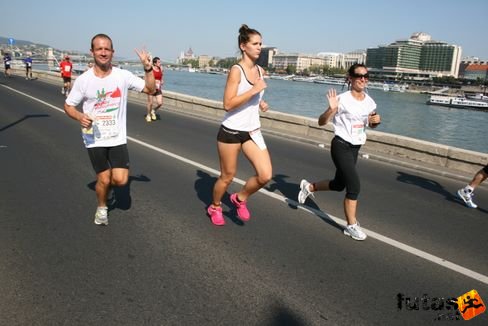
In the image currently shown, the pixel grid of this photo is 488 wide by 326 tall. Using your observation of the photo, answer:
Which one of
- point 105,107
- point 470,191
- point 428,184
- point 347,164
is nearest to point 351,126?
point 347,164

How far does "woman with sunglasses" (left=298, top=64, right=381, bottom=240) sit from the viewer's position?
14.8 ft

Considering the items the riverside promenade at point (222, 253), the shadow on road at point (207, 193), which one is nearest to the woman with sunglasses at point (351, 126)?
the riverside promenade at point (222, 253)

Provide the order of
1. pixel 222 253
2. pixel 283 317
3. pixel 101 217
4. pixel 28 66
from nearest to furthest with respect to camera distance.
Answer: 1. pixel 283 317
2. pixel 222 253
3. pixel 101 217
4. pixel 28 66

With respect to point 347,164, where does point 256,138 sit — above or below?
above

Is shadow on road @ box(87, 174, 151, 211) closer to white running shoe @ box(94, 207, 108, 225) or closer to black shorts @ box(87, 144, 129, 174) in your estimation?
white running shoe @ box(94, 207, 108, 225)

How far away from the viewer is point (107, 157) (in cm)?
434

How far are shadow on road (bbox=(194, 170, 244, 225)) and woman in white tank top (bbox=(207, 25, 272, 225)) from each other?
518 mm

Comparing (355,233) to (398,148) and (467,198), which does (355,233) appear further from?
(398,148)

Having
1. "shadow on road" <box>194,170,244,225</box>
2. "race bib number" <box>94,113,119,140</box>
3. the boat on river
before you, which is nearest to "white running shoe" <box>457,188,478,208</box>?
"shadow on road" <box>194,170,244,225</box>

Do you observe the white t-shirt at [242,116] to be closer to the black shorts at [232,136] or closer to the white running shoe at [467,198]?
the black shorts at [232,136]

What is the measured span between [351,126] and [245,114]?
1.30 m

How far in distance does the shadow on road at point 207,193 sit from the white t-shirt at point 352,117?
1623 mm

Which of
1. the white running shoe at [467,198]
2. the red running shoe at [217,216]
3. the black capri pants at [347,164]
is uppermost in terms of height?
the black capri pants at [347,164]

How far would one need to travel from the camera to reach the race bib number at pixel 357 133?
4.66 metres
